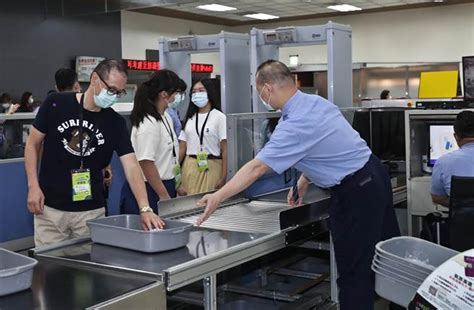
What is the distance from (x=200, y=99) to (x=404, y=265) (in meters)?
2.69

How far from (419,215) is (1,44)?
7.39 meters

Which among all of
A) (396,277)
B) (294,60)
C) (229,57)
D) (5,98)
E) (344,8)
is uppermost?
(344,8)

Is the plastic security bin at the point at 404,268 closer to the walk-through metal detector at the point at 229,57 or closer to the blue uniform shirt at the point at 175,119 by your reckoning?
the walk-through metal detector at the point at 229,57

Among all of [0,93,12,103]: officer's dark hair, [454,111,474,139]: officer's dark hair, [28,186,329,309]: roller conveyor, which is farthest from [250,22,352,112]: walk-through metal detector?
[0,93,12,103]: officer's dark hair

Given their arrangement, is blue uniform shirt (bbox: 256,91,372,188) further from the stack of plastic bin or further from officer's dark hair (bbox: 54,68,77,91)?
officer's dark hair (bbox: 54,68,77,91)

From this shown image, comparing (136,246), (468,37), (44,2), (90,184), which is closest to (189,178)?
(90,184)

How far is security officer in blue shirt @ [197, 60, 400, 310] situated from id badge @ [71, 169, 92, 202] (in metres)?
0.87

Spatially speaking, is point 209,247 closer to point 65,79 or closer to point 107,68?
point 107,68

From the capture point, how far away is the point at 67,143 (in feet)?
8.91

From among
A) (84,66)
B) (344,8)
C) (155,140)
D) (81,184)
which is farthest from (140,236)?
(344,8)

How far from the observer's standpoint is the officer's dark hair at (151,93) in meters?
3.45

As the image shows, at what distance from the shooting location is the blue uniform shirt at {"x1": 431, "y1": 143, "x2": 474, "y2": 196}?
353 cm

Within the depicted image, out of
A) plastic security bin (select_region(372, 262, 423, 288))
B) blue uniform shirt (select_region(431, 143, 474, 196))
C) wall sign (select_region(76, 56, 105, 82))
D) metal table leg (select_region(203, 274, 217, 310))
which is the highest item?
wall sign (select_region(76, 56, 105, 82))

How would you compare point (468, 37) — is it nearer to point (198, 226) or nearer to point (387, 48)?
point (387, 48)
